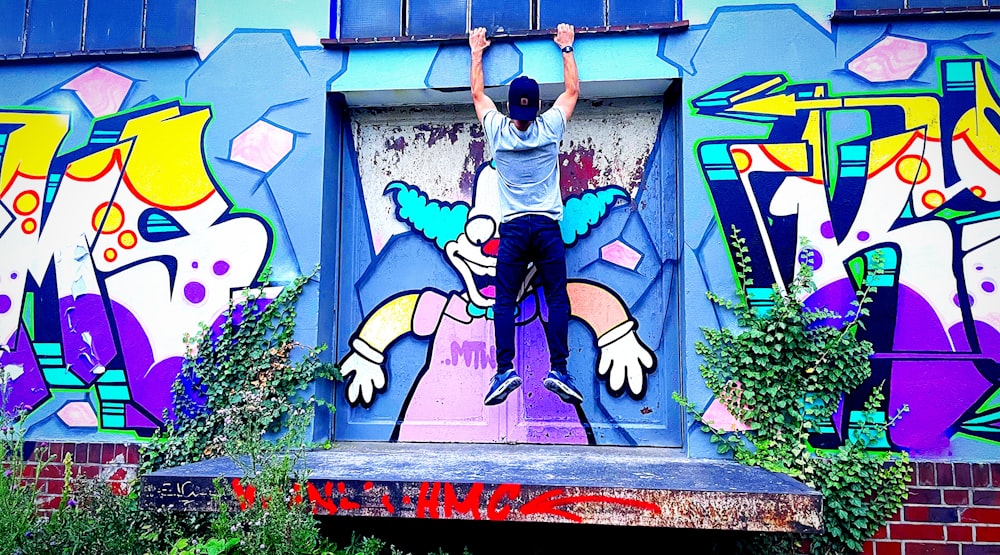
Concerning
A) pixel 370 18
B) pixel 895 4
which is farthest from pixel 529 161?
pixel 895 4

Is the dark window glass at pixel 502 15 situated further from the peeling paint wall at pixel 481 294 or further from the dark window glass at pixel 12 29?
the dark window glass at pixel 12 29

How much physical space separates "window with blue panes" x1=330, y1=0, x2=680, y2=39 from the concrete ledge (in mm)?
2872

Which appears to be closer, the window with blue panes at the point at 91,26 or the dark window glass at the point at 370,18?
the dark window glass at the point at 370,18

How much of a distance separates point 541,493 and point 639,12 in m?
3.20

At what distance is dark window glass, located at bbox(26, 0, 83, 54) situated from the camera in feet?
16.5

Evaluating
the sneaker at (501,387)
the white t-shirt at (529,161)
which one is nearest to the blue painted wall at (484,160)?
the white t-shirt at (529,161)

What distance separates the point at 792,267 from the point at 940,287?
87 centimetres

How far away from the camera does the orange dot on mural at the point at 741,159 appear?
14.2 feet

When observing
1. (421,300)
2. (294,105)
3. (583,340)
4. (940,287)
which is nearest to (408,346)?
(421,300)

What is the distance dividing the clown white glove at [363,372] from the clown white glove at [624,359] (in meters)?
1.53

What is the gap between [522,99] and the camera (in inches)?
166

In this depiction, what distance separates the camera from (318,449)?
4457 millimetres

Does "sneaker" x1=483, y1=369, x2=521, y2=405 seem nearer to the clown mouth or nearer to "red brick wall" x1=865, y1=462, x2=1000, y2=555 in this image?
the clown mouth

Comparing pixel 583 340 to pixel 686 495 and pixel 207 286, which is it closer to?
pixel 686 495
